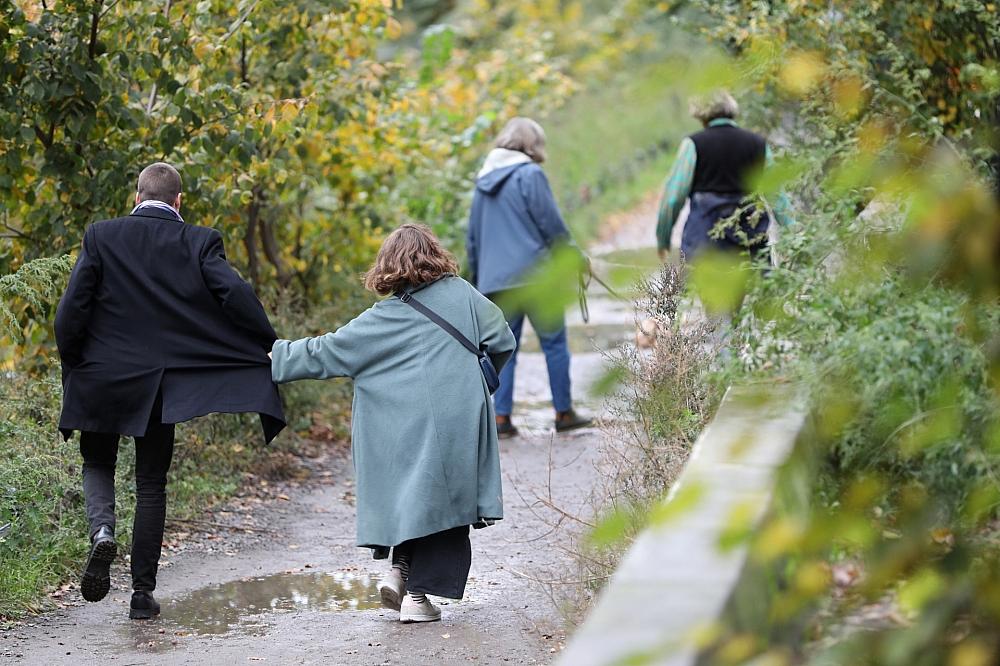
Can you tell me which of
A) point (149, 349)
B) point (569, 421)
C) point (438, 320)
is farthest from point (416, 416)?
point (569, 421)

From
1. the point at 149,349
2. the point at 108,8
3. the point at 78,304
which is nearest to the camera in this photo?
the point at 78,304

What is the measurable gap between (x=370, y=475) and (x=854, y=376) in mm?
2467

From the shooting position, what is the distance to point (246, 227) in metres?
8.90

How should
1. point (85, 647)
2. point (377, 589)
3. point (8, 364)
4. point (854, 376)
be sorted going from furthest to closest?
point (8, 364) → point (377, 589) → point (85, 647) → point (854, 376)

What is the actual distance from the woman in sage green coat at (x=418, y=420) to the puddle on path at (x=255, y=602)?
1.67 ft

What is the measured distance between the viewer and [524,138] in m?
8.79

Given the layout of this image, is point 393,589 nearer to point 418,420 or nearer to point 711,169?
point 418,420

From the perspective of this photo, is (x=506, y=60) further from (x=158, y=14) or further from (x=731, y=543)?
(x=731, y=543)

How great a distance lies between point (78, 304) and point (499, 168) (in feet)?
12.5

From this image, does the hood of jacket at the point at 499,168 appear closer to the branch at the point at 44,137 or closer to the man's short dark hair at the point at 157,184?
the branch at the point at 44,137

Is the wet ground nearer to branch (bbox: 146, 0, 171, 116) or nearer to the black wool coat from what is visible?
the black wool coat

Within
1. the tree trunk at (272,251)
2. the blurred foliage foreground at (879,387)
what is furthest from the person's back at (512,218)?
the blurred foliage foreground at (879,387)

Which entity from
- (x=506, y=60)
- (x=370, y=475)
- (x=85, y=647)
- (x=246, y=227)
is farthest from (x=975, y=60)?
(x=506, y=60)

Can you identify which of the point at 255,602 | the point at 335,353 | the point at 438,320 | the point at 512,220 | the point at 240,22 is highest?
the point at 240,22
